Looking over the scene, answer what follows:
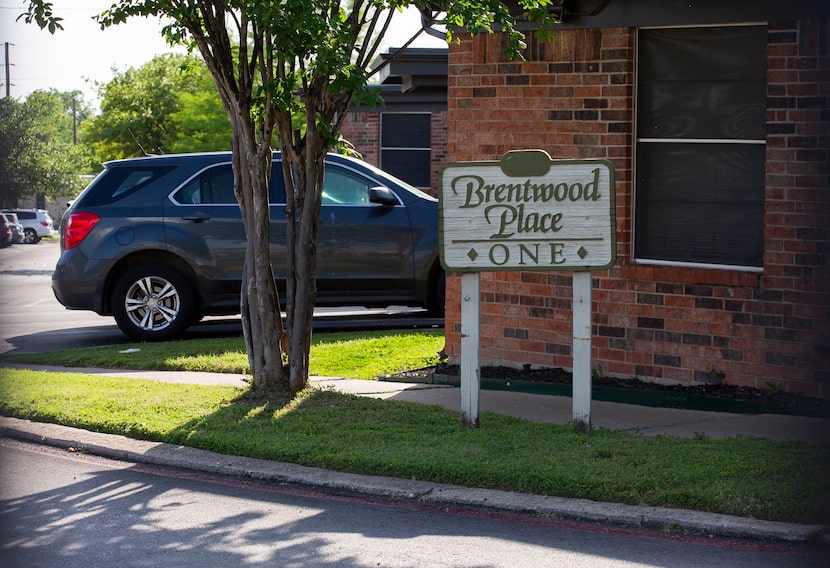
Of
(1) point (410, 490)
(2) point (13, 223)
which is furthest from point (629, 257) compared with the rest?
(2) point (13, 223)

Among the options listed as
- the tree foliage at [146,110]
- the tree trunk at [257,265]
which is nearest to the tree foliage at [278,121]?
the tree trunk at [257,265]

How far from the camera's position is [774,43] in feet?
25.6

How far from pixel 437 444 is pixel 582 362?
1.07 metres

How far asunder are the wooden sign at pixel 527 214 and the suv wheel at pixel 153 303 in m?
5.22

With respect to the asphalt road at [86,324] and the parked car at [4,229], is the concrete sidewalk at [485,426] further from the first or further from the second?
the asphalt road at [86,324]

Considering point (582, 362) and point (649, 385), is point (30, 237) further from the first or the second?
point (582, 362)

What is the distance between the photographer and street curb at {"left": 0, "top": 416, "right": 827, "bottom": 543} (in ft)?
16.9

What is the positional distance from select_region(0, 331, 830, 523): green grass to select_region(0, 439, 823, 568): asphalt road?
1.07 feet

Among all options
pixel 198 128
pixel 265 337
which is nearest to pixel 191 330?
pixel 265 337

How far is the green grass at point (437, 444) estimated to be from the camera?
556cm

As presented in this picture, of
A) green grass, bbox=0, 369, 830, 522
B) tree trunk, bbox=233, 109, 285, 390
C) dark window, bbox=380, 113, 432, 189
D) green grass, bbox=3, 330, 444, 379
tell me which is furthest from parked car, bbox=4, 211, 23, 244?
dark window, bbox=380, 113, 432, 189

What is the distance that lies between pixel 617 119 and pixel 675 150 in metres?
0.52

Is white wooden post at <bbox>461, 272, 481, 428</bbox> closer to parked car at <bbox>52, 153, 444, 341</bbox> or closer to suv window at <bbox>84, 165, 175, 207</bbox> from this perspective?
parked car at <bbox>52, 153, 444, 341</bbox>

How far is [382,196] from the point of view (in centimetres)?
1187
